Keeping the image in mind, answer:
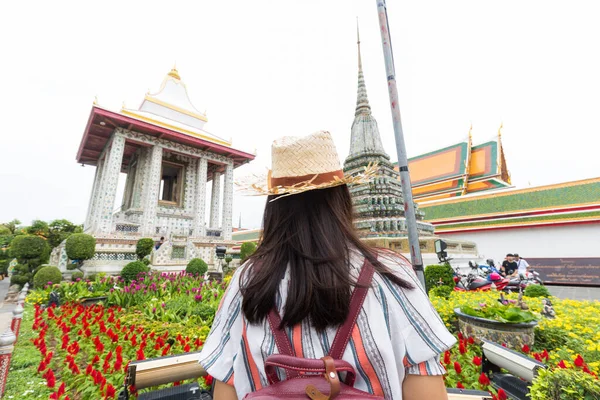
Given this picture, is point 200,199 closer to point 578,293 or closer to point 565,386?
point 565,386

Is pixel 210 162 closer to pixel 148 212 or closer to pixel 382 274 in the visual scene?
pixel 148 212

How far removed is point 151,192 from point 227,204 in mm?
4490

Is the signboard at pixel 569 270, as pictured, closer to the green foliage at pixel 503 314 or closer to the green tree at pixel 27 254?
the green foliage at pixel 503 314

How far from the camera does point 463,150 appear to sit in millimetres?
16641

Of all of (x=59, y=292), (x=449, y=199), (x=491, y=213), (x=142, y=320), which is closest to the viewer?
(x=142, y=320)

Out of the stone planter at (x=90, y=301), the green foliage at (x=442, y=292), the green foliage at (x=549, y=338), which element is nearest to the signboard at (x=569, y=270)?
the green foliage at (x=442, y=292)

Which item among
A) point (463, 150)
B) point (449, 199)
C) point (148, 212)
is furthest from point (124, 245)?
point (463, 150)

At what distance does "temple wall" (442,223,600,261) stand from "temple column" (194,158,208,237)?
46.9ft

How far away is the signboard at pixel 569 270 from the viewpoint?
34.0 ft

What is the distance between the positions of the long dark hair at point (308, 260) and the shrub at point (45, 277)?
30.3 feet

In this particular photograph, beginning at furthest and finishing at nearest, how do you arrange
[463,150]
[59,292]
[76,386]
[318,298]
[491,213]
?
[463,150]
[491,213]
[59,292]
[76,386]
[318,298]

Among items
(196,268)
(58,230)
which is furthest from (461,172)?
(58,230)

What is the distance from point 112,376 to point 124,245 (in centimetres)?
1058

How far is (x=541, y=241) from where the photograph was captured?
1201cm
